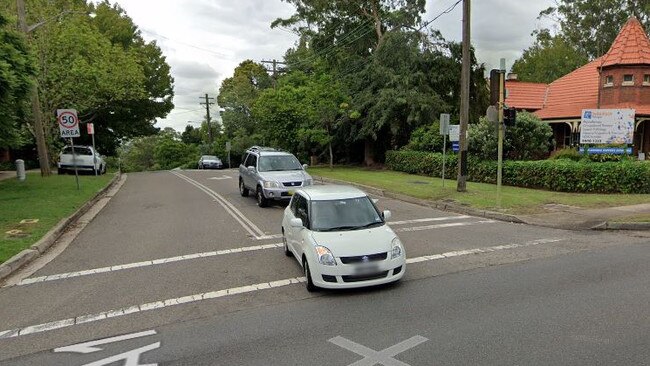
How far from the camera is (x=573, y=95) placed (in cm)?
3003

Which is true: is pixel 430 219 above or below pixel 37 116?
below

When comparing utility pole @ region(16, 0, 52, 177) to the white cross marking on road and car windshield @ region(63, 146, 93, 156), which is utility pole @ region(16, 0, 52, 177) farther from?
the white cross marking on road

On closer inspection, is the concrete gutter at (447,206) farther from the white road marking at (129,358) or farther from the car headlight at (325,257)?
the white road marking at (129,358)

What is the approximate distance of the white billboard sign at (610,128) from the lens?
18.4 m

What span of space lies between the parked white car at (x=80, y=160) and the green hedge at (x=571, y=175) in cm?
2028

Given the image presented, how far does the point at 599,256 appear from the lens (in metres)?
8.44

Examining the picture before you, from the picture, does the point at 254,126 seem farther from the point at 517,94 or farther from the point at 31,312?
the point at 31,312

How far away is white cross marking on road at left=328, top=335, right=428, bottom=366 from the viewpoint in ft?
14.6

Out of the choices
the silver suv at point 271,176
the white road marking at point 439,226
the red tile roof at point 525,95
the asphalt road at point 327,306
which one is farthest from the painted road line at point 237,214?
the red tile roof at point 525,95

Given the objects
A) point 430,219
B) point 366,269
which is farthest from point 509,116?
point 366,269

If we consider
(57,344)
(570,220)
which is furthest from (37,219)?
(570,220)

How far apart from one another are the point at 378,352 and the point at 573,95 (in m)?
30.7

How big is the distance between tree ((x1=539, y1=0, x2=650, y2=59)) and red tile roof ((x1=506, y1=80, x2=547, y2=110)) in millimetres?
14286

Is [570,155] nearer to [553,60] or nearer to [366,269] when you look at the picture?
[366,269]
